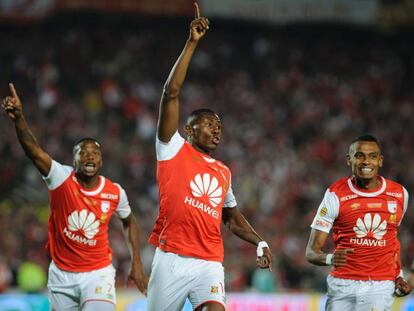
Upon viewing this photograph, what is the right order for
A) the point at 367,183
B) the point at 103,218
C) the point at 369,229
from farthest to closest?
the point at 103,218, the point at 367,183, the point at 369,229

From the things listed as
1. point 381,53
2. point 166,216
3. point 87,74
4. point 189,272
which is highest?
point 381,53

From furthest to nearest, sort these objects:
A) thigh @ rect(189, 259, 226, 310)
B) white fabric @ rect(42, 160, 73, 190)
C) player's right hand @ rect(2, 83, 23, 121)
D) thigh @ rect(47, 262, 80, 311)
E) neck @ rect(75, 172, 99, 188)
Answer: neck @ rect(75, 172, 99, 188) → thigh @ rect(47, 262, 80, 311) → white fabric @ rect(42, 160, 73, 190) → player's right hand @ rect(2, 83, 23, 121) → thigh @ rect(189, 259, 226, 310)

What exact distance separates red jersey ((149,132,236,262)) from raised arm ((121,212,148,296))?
1351 mm

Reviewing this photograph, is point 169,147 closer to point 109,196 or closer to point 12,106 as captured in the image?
point 12,106

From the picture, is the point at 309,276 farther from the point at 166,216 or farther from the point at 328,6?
the point at 328,6

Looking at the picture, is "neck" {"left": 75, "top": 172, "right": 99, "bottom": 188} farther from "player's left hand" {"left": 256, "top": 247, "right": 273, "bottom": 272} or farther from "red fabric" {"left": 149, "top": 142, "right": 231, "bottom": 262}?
"player's left hand" {"left": 256, "top": 247, "right": 273, "bottom": 272}

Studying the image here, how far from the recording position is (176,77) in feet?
22.4

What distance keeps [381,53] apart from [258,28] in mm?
3706

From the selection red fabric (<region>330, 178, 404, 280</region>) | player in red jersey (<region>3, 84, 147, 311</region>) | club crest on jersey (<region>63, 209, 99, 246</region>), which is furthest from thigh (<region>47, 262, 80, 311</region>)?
red fabric (<region>330, 178, 404, 280</region>)

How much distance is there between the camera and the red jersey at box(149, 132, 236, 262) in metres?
7.18

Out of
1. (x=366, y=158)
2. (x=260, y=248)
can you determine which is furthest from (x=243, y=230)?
(x=366, y=158)

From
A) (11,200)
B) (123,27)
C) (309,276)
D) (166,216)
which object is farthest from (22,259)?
(123,27)

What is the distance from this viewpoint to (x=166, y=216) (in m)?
7.25

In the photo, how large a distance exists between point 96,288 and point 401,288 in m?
2.88
